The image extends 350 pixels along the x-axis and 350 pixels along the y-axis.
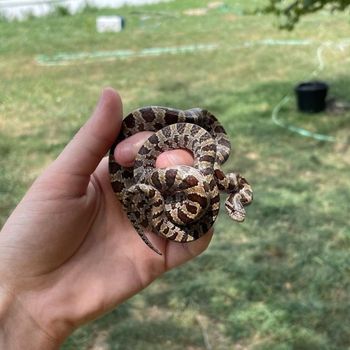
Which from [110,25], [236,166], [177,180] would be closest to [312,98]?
[236,166]

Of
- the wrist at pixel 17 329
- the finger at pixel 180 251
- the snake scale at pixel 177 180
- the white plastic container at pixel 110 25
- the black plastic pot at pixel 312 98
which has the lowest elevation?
the white plastic container at pixel 110 25

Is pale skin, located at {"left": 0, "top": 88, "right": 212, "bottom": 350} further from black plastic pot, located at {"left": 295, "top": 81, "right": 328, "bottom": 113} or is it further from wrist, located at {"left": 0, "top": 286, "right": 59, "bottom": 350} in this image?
black plastic pot, located at {"left": 295, "top": 81, "right": 328, "bottom": 113}

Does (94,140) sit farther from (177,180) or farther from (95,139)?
(177,180)

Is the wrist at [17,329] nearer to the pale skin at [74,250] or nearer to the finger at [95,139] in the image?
the pale skin at [74,250]

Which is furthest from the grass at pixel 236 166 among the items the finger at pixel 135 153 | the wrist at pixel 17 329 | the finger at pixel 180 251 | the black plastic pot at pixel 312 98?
the finger at pixel 135 153

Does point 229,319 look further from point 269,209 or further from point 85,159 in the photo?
point 85,159

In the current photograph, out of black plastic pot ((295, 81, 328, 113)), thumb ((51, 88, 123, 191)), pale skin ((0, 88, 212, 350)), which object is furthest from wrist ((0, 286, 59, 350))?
black plastic pot ((295, 81, 328, 113))

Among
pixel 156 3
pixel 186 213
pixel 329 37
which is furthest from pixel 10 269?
pixel 156 3
